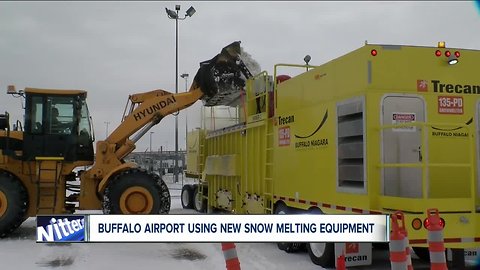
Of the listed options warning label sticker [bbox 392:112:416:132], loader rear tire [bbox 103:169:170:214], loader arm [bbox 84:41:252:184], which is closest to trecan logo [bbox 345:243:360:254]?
warning label sticker [bbox 392:112:416:132]

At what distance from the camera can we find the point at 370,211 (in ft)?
21.6

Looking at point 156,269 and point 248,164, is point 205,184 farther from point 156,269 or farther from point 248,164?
point 156,269

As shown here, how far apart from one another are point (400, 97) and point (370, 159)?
0.98 meters

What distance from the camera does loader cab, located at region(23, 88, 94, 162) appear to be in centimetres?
1125

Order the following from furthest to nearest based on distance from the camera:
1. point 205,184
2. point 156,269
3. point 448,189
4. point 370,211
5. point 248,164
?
point 205,184
point 248,164
point 156,269
point 448,189
point 370,211

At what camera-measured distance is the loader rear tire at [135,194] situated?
35.8 feet

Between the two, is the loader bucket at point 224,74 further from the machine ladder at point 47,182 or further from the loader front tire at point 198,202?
the loader front tire at point 198,202

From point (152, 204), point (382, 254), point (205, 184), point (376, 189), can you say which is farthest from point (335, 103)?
point (205, 184)

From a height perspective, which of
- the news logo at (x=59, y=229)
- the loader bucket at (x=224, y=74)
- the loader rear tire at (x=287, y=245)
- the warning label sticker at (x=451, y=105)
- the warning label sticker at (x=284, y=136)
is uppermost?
the loader bucket at (x=224, y=74)

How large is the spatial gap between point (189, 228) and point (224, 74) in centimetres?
836

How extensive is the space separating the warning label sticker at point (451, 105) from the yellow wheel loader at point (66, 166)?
6.25 m

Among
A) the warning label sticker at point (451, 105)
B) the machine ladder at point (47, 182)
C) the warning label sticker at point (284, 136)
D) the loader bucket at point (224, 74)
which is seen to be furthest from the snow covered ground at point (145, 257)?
the loader bucket at point (224, 74)

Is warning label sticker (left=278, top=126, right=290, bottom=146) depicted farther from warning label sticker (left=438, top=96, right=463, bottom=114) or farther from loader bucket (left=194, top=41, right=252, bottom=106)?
loader bucket (left=194, top=41, right=252, bottom=106)

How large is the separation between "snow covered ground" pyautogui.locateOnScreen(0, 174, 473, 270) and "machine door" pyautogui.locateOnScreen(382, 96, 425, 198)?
1685 millimetres
